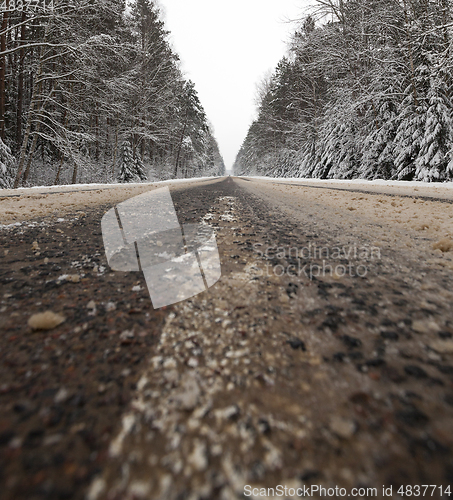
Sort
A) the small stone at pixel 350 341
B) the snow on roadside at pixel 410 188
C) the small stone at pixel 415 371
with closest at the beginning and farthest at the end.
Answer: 1. the small stone at pixel 415 371
2. the small stone at pixel 350 341
3. the snow on roadside at pixel 410 188

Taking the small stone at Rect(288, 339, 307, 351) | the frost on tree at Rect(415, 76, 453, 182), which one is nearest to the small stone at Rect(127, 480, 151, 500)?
the small stone at Rect(288, 339, 307, 351)

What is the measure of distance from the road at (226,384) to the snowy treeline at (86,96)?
398 inches

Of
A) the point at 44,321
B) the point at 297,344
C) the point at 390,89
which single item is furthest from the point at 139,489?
the point at 390,89

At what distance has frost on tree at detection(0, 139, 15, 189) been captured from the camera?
8938 millimetres

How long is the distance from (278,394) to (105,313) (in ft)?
2.48

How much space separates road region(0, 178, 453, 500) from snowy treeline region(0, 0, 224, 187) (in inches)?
398

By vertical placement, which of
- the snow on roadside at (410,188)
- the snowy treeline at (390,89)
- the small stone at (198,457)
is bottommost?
the small stone at (198,457)

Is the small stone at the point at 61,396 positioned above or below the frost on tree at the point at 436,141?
below

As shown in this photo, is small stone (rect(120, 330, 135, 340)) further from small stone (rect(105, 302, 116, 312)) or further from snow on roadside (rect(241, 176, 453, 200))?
snow on roadside (rect(241, 176, 453, 200))

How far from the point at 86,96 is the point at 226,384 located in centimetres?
1548

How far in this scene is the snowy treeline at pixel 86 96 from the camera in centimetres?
877

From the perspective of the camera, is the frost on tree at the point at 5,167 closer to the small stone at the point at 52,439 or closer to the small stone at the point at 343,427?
the small stone at the point at 52,439

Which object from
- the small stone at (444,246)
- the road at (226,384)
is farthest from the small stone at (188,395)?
the small stone at (444,246)

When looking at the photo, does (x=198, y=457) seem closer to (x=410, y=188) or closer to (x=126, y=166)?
(x=410, y=188)
